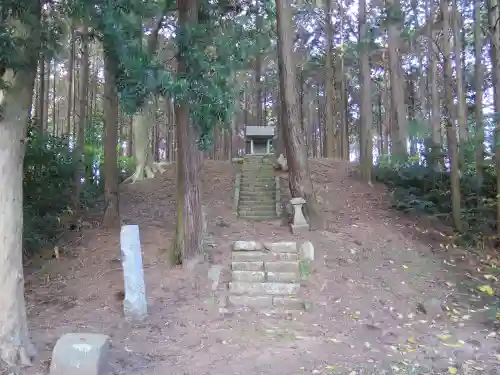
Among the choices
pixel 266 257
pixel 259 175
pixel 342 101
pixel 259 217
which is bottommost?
pixel 266 257

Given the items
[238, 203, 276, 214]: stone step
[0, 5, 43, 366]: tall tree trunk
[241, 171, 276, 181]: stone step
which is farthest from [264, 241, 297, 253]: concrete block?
[241, 171, 276, 181]: stone step

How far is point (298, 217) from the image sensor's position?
10516mm

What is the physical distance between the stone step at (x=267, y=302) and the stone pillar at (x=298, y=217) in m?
2.83

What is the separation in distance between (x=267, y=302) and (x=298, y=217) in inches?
126

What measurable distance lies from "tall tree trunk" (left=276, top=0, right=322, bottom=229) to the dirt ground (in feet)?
2.90

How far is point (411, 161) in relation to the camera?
14031 mm

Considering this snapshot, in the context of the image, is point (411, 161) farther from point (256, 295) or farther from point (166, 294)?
point (166, 294)

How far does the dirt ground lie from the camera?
5527mm

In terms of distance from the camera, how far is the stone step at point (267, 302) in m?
7.63

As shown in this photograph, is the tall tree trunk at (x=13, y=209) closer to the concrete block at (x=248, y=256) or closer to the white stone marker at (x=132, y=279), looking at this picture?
the white stone marker at (x=132, y=279)

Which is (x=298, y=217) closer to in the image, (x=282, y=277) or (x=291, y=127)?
(x=291, y=127)

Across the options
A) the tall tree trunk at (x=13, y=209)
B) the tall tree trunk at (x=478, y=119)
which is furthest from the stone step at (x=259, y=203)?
the tall tree trunk at (x=13, y=209)

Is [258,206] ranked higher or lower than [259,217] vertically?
higher

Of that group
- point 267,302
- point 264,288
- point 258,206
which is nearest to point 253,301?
point 267,302
